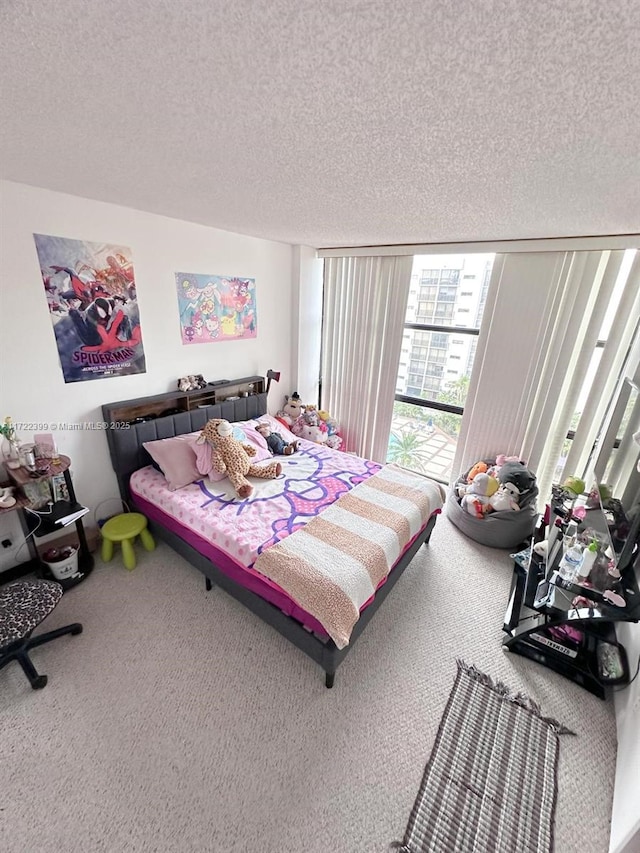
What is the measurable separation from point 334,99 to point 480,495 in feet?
9.10

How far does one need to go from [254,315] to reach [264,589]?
8.30 ft

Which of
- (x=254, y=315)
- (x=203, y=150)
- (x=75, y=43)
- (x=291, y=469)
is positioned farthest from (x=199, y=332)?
(x=75, y=43)

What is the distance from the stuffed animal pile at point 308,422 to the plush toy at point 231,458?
41.6 inches

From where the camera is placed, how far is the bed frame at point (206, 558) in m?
1.76

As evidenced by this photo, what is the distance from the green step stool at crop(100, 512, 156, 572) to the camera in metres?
2.38

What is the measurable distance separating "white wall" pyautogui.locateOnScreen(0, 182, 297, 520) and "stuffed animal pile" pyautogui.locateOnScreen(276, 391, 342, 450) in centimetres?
60

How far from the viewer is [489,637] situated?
2.09 m

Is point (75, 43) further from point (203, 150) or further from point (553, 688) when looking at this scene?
point (553, 688)

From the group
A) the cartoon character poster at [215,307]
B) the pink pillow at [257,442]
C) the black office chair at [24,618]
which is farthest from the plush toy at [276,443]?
the black office chair at [24,618]

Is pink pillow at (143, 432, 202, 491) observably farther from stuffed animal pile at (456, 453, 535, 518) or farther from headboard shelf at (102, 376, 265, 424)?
stuffed animal pile at (456, 453, 535, 518)

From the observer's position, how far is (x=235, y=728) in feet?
5.23

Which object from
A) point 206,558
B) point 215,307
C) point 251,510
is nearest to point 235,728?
point 206,558

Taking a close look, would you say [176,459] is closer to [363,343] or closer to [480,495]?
[363,343]

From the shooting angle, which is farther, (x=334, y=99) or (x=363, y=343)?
(x=363, y=343)
